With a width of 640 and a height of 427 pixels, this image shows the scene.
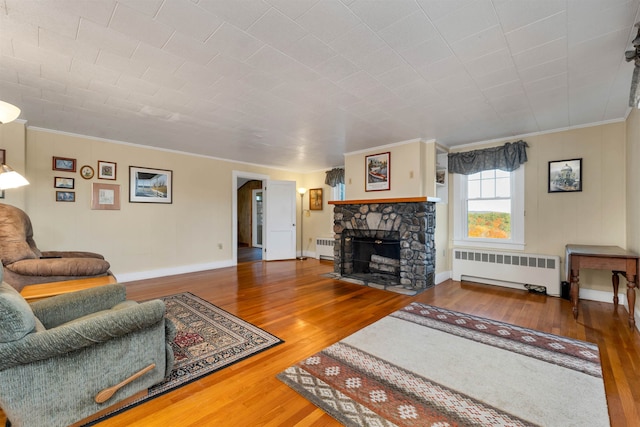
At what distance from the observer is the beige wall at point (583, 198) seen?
355cm

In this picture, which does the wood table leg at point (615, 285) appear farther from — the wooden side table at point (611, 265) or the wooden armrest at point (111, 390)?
the wooden armrest at point (111, 390)

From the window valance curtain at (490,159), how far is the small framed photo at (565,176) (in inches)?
15.4

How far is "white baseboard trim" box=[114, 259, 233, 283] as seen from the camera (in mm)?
4617

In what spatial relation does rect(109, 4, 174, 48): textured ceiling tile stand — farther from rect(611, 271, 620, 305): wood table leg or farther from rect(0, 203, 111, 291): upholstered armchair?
rect(611, 271, 620, 305): wood table leg

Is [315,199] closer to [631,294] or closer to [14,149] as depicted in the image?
[14,149]

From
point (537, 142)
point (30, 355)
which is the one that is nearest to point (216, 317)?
point (30, 355)

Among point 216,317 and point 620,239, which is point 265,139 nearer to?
point 216,317

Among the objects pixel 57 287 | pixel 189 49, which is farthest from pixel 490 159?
pixel 57 287

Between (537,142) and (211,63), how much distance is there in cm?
447

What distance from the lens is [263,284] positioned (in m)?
4.45

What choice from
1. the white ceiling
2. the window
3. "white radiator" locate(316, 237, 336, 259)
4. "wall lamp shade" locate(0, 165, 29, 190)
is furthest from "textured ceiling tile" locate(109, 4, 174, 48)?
"white radiator" locate(316, 237, 336, 259)

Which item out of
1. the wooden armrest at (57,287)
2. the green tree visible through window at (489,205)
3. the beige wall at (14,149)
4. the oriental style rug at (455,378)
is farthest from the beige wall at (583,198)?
the beige wall at (14,149)

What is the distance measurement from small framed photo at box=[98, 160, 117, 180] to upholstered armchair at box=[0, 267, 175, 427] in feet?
10.9

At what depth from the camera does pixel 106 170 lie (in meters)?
4.46
